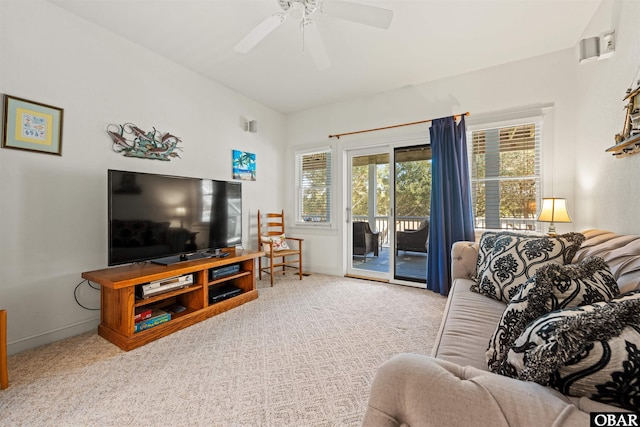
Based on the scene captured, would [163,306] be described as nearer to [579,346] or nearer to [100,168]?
[100,168]

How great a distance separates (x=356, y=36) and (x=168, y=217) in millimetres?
2439

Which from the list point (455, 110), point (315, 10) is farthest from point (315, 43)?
point (455, 110)

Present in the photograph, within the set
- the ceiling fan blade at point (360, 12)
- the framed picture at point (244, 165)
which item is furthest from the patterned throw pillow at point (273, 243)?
the ceiling fan blade at point (360, 12)

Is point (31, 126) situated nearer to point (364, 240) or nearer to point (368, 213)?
point (368, 213)

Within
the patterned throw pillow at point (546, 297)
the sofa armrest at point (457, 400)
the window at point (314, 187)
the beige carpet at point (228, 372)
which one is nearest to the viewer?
the sofa armrest at point (457, 400)

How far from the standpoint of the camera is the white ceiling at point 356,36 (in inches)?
84.6

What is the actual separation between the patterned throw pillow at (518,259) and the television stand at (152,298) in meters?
2.26

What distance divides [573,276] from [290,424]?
135cm

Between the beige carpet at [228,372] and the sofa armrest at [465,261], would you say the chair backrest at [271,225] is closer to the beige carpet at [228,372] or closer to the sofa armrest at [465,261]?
the beige carpet at [228,372]

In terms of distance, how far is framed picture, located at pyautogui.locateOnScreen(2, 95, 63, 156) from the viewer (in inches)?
75.5

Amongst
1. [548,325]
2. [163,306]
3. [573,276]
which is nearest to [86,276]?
[163,306]

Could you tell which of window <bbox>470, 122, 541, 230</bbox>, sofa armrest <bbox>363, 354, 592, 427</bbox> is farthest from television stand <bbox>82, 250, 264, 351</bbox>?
window <bbox>470, 122, 541, 230</bbox>

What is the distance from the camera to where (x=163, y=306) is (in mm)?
2557

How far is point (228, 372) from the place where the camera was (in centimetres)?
170
